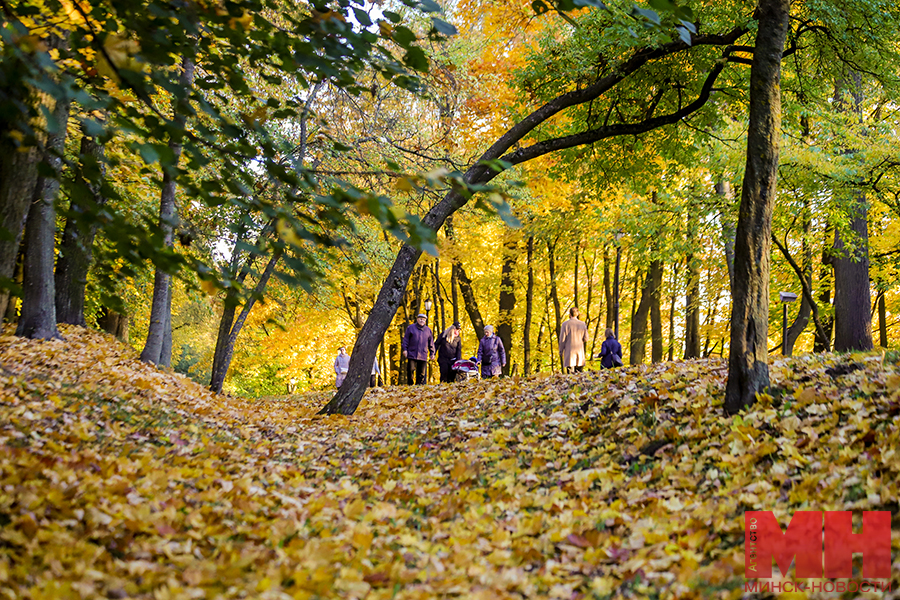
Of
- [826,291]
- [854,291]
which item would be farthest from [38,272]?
[826,291]

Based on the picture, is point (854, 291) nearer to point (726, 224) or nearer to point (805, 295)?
point (726, 224)

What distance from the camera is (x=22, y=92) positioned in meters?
2.95

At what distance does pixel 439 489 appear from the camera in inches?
203

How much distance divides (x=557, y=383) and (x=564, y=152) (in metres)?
4.27

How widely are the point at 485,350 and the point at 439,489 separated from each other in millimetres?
9472

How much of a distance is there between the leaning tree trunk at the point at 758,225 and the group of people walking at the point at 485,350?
23.2 feet

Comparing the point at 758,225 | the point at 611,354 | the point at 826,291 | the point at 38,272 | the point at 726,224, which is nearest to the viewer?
the point at 758,225

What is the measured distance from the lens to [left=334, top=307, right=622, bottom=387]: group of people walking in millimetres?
13234

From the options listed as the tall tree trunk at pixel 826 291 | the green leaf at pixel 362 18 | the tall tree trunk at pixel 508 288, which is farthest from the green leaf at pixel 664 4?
the tall tree trunk at pixel 508 288

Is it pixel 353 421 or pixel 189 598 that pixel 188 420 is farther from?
pixel 189 598

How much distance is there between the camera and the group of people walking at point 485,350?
1323 centimetres

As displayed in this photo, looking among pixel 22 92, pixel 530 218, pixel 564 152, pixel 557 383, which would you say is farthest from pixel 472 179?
pixel 530 218

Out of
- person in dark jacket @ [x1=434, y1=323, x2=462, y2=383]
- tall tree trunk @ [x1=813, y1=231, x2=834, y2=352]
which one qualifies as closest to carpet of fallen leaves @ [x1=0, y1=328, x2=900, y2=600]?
person in dark jacket @ [x1=434, y1=323, x2=462, y2=383]

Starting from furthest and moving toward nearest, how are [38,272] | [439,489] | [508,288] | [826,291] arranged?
[508,288] < [826,291] < [38,272] < [439,489]
